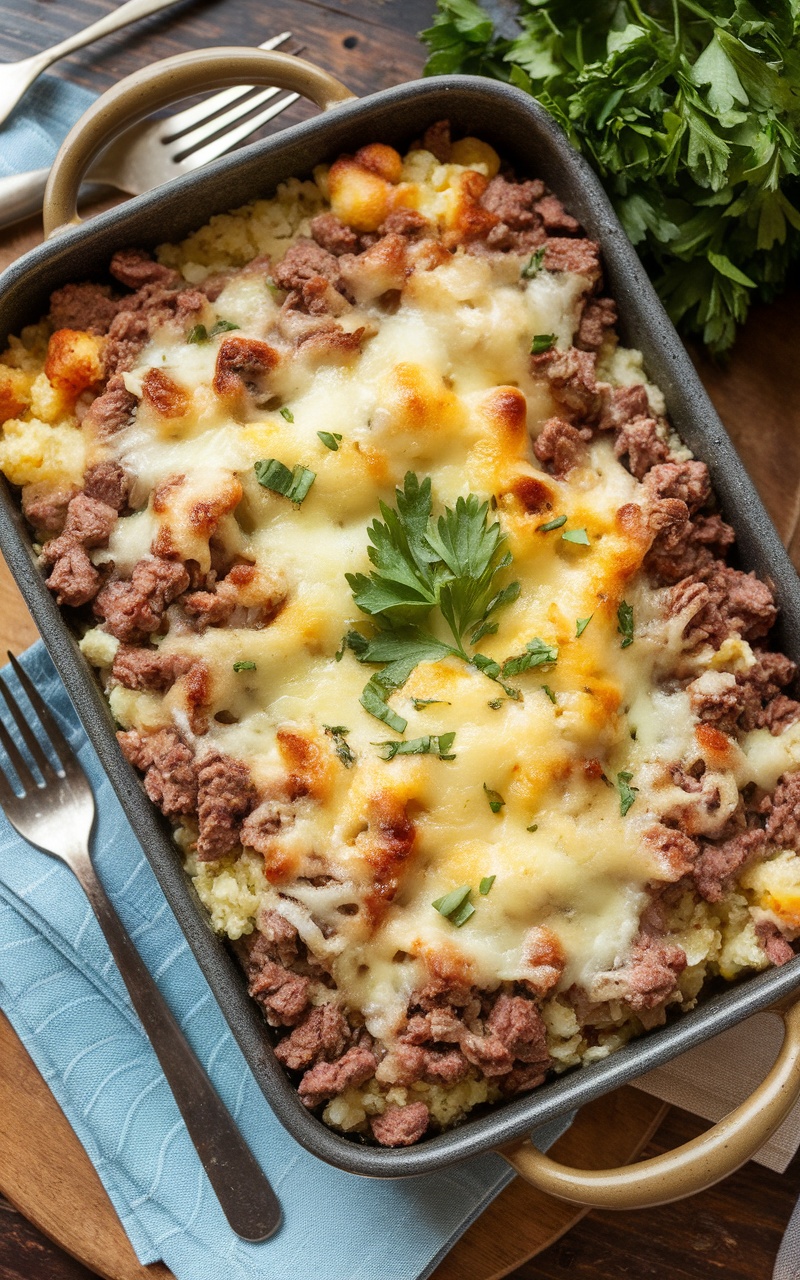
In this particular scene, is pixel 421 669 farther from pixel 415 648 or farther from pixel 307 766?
pixel 307 766

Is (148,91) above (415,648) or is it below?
above

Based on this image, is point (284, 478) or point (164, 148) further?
point (164, 148)

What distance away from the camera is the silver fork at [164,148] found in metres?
3.17

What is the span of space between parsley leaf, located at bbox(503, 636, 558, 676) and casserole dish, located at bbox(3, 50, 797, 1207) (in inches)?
26.3

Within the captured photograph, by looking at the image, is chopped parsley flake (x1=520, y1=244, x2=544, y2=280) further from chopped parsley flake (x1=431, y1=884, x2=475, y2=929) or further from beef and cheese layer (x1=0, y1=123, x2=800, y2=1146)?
chopped parsley flake (x1=431, y1=884, x2=475, y2=929)

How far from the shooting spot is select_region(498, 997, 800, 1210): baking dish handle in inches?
97.3

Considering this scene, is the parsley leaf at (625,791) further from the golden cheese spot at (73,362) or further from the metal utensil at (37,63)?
the metal utensil at (37,63)

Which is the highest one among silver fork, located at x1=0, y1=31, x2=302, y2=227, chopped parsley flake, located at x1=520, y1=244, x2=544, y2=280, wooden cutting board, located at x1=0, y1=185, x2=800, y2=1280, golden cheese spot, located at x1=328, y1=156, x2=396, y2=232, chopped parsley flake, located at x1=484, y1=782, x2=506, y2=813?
silver fork, located at x1=0, y1=31, x2=302, y2=227

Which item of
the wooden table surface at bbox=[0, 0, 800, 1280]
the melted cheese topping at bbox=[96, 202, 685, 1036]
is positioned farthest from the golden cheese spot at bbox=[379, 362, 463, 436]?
the wooden table surface at bbox=[0, 0, 800, 1280]

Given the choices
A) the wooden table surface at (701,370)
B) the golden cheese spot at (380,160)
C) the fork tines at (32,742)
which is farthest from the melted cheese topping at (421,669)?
the wooden table surface at (701,370)

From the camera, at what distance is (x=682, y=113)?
9.42ft

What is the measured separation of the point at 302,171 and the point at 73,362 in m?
0.79

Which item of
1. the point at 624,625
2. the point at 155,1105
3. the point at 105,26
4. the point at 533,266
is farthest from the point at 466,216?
the point at 155,1105

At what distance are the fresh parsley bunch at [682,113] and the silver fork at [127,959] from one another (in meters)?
2.03
